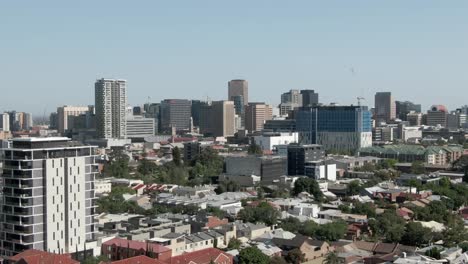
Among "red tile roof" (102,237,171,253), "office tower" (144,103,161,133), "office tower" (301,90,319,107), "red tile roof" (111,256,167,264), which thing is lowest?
"red tile roof" (102,237,171,253)

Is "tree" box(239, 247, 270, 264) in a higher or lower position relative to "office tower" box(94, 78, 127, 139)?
lower

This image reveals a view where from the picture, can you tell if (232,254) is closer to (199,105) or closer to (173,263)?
(173,263)

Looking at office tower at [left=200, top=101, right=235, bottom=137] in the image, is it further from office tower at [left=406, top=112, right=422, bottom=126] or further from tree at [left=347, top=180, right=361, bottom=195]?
tree at [left=347, top=180, right=361, bottom=195]

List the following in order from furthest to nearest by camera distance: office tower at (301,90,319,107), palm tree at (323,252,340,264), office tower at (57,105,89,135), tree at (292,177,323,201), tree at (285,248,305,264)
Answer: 1. office tower at (301,90,319,107)
2. office tower at (57,105,89,135)
3. tree at (292,177,323,201)
4. tree at (285,248,305,264)
5. palm tree at (323,252,340,264)

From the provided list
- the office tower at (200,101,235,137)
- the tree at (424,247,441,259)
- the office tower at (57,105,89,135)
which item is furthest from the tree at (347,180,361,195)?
the office tower at (57,105,89,135)

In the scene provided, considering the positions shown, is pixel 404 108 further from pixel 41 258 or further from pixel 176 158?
pixel 41 258

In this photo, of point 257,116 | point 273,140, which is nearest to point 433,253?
point 273,140

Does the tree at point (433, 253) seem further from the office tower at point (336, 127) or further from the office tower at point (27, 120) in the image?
the office tower at point (27, 120)
